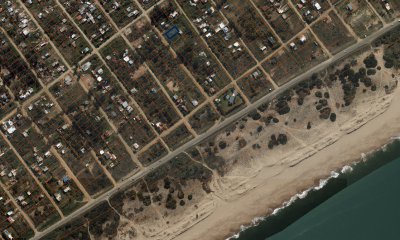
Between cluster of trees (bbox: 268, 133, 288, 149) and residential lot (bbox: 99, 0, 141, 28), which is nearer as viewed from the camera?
cluster of trees (bbox: 268, 133, 288, 149)

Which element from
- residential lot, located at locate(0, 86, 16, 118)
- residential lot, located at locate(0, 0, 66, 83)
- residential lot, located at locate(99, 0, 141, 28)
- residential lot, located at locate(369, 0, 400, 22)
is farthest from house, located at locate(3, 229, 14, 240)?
residential lot, located at locate(369, 0, 400, 22)

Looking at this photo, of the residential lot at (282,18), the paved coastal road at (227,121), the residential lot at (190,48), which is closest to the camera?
the paved coastal road at (227,121)

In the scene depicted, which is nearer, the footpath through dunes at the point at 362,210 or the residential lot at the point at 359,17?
the footpath through dunes at the point at 362,210

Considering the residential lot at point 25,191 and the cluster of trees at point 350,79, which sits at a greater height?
the residential lot at point 25,191

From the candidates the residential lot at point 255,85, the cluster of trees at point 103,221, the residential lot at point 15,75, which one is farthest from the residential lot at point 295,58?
the residential lot at point 15,75

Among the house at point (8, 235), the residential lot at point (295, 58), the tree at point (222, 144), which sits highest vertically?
the house at point (8, 235)

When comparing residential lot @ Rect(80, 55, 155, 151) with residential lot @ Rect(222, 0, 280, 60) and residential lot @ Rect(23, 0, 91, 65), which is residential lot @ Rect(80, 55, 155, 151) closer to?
residential lot @ Rect(23, 0, 91, 65)

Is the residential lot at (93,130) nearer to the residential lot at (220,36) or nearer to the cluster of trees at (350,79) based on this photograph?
the residential lot at (220,36)
